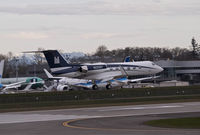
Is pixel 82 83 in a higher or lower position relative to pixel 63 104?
higher

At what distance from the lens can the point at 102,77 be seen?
75875 mm

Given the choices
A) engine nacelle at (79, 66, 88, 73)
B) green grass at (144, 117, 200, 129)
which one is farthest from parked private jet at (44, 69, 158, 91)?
green grass at (144, 117, 200, 129)

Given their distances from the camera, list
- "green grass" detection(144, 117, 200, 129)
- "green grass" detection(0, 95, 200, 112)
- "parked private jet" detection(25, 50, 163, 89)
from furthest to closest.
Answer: "parked private jet" detection(25, 50, 163, 89), "green grass" detection(0, 95, 200, 112), "green grass" detection(144, 117, 200, 129)

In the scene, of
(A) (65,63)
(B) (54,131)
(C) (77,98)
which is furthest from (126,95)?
(B) (54,131)

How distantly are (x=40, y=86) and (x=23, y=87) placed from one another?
13.3 ft

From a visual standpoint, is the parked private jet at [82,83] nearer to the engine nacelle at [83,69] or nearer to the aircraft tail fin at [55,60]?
the engine nacelle at [83,69]

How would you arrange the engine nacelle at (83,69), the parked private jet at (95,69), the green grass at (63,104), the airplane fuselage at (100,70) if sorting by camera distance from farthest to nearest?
1. the engine nacelle at (83,69)
2. the parked private jet at (95,69)
3. the airplane fuselage at (100,70)
4. the green grass at (63,104)

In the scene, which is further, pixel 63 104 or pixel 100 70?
pixel 100 70

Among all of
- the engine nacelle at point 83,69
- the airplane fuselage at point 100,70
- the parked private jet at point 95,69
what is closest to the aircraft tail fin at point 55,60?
the parked private jet at point 95,69

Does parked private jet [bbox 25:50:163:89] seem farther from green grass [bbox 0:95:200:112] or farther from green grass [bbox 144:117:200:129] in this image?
green grass [bbox 144:117:200:129]

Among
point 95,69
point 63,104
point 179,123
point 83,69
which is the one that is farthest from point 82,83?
point 179,123

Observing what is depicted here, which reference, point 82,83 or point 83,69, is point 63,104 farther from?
point 82,83

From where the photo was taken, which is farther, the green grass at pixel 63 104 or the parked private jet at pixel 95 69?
the parked private jet at pixel 95 69

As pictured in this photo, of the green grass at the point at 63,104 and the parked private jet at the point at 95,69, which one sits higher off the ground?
the parked private jet at the point at 95,69
